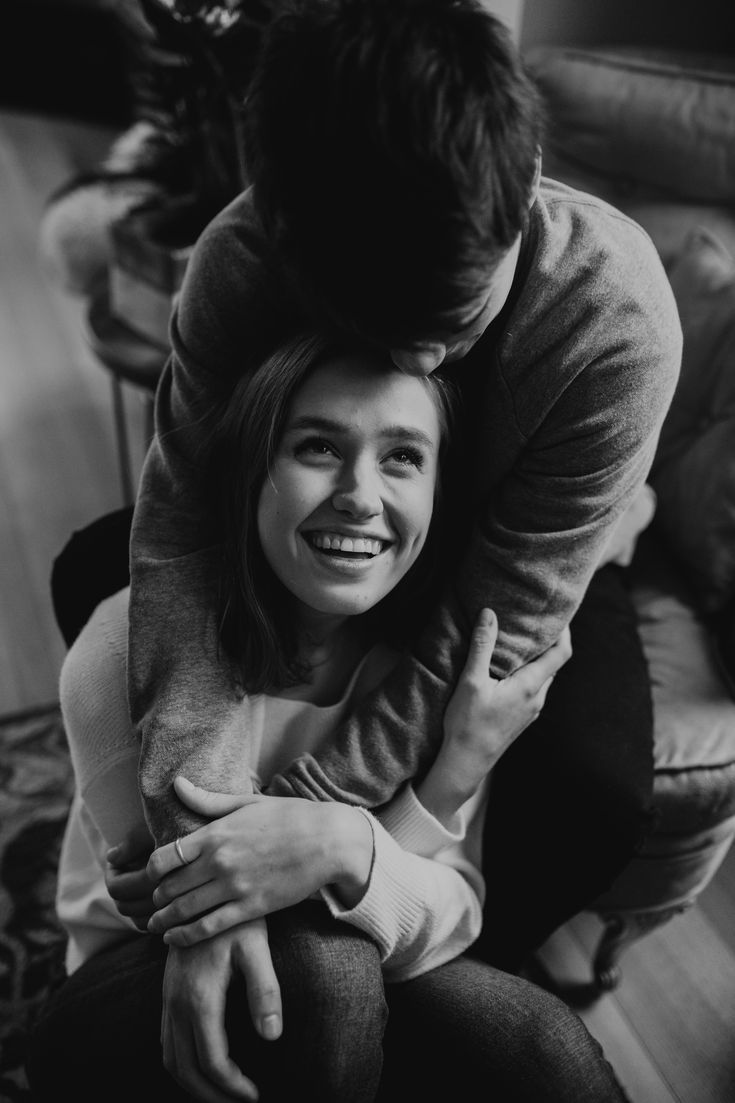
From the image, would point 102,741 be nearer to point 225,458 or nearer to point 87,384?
point 225,458

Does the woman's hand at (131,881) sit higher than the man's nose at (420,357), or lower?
lower

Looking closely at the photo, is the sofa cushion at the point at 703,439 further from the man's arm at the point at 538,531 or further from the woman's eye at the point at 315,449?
the woman's eye at the point at 315,449

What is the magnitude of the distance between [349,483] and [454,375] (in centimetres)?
16

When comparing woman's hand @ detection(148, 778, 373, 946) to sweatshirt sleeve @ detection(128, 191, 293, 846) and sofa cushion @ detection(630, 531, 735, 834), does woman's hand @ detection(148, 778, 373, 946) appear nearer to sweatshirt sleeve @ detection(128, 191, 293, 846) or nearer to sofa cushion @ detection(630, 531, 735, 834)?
sweatshirt sleeve @ detection(128, 191, 293, 846)

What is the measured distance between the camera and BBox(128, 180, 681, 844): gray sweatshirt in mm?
890

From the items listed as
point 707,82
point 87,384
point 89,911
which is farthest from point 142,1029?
point 87,384

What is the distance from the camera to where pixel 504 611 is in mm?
980

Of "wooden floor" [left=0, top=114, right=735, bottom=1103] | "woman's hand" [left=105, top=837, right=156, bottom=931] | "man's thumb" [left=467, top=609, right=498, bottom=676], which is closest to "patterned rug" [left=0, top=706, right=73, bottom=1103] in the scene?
"wooden floor" [left=0, top=114, right=735, bottom=1103]

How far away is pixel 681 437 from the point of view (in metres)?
1.41

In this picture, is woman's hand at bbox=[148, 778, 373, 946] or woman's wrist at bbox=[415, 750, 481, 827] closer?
woman's hand at bbox=[148, 778, 373, 946]

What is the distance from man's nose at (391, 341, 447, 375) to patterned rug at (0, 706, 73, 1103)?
101 cm

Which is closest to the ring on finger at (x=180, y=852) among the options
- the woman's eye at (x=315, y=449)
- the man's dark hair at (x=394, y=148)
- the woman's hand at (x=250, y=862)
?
the woman's hand at (x=250, y=862)

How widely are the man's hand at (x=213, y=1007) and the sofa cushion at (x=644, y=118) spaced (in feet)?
4.04

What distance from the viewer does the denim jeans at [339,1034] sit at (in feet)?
2.90
